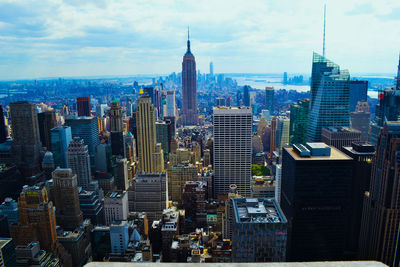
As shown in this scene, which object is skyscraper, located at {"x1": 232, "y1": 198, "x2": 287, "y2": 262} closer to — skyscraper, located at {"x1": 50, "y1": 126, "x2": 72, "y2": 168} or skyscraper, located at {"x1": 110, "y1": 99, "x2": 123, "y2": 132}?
skyscraper, located at {"x1": 50, "y1": 126, "x2": 72, "y2": 168}

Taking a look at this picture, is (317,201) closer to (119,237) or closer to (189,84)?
(119,237)

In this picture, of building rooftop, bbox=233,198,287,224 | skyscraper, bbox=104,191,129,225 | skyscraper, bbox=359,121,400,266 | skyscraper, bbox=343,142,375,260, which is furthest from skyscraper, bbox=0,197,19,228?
skyscraper, bbox=359,121,400,266

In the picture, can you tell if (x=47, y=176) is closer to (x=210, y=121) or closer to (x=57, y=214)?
(x=57, y=214)

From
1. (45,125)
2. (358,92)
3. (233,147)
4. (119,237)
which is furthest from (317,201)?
(358,92)

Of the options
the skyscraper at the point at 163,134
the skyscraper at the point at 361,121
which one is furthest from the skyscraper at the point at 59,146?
the skyscraper at the point at 361,121

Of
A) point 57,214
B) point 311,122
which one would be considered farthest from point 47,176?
point 311,122

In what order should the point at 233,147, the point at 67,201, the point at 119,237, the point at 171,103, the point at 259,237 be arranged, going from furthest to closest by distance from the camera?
the point at 171,103, the point at 233,147, the point at 67,201, the point at 119,237, the point at 259,237
